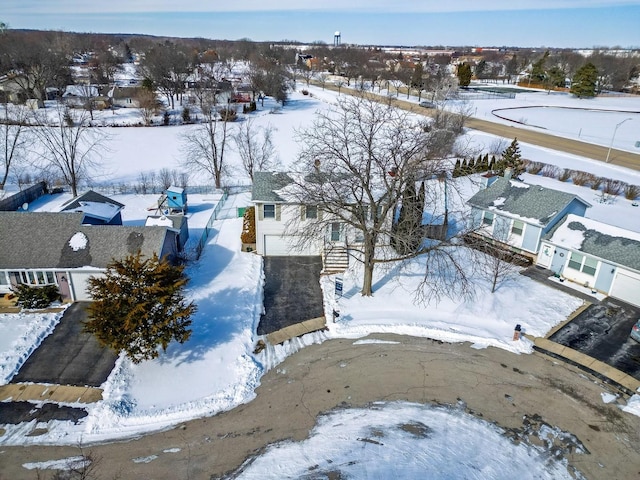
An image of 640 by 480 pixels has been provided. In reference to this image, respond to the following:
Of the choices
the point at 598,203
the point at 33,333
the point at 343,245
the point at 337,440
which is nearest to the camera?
the point at 337,440

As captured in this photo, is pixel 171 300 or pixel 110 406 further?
pixel 171 300

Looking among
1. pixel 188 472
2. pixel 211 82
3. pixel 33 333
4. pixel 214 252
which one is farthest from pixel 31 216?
pixel 211 82

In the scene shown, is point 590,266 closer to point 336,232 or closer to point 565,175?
point 336,232

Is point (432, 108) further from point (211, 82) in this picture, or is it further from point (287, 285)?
point (287, 285)

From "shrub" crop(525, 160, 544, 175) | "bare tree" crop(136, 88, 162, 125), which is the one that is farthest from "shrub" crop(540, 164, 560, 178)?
"bare tree" crop(136, 88, 162, 125)

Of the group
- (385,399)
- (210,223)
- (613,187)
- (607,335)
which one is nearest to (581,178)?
(613,187)

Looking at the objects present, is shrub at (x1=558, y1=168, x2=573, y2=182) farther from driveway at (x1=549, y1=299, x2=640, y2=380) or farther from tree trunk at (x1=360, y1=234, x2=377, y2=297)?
tree trunk at (x1=360, y1=234, x2=377, y2=297)
